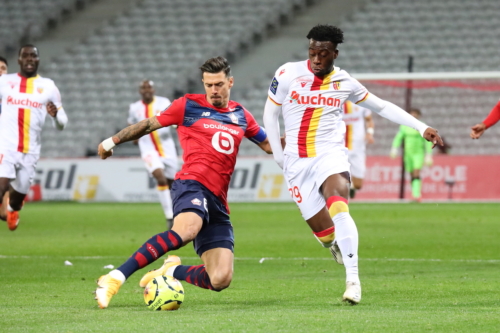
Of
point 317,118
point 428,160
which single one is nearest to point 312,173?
point 317,118

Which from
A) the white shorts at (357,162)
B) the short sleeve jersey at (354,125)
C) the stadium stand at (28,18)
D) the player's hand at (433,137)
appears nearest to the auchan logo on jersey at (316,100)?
the player's hand at (433,137)

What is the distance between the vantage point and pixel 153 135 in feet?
48.8

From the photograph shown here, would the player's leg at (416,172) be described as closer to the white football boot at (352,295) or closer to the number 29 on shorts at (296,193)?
the number 29 on shorts at (296,193)

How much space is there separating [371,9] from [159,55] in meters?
6.95

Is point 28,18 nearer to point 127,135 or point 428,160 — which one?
point 428,160

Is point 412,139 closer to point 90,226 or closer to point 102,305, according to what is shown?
point 90,226

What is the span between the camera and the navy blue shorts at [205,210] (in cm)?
650

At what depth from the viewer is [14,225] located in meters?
12.9

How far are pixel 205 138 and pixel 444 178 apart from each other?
15.2 m

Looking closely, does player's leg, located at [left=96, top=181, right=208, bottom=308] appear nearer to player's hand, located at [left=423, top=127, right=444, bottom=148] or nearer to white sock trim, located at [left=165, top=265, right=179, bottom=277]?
white sock trim, located at [left=165, top=265, right=179, bottom=277]

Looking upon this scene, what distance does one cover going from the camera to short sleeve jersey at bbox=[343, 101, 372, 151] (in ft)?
50.0

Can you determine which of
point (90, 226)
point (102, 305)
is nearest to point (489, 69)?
point (90, 226)

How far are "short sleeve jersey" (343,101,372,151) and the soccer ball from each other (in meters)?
9.20

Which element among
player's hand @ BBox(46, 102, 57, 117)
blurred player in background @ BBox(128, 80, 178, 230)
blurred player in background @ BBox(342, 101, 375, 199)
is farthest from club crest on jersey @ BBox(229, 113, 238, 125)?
blurred player in background @ BBox(342, 101, 375, 199)
